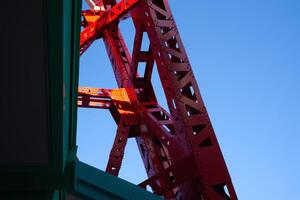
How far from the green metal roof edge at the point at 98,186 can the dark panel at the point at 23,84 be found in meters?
0.79

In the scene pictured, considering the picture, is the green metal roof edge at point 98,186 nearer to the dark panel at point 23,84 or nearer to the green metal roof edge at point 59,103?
the green metal roof edge at point 59,103

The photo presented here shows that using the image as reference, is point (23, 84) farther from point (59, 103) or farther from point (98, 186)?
point (98, 186)

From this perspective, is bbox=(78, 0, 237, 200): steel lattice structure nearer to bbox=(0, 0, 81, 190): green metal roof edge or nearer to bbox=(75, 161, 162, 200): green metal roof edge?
bbox=(75, 161, 162, 200): green metal roof edge

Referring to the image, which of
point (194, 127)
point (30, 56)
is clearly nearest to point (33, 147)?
point (30, 56)

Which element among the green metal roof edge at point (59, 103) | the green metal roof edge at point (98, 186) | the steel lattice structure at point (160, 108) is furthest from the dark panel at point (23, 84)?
the steel lattice structure at point (160, 108)

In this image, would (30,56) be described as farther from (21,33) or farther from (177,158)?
(177,158)

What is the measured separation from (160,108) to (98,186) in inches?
253

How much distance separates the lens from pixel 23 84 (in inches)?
88.7

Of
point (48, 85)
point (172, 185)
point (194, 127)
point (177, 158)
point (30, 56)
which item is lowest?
point (172, 185)

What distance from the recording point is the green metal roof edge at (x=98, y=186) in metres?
3.63

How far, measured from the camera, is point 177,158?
285 inches

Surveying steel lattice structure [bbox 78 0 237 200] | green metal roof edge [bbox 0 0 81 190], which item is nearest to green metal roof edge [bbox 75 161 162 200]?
green metal roof edge [bbox 0 0 81 190]

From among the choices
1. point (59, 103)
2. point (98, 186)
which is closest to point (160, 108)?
point (98, 186)

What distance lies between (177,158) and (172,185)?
50cm
